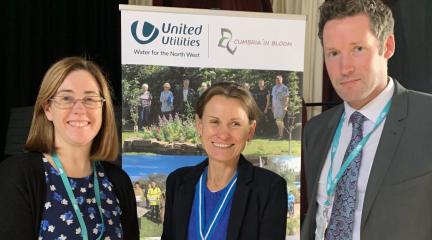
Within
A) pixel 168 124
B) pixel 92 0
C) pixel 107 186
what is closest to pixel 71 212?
pixel 107 186

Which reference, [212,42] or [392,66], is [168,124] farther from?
[392,66]

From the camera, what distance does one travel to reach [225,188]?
204 cm

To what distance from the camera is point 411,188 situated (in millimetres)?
1665

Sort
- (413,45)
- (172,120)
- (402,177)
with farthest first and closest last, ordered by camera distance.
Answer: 1. (413,45)
2. (172,120)
3. (402,177)

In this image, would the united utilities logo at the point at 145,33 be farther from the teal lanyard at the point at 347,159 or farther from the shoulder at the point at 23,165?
the teal lanyard at the point at 347,159

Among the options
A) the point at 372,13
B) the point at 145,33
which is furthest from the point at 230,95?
the point at 145,33

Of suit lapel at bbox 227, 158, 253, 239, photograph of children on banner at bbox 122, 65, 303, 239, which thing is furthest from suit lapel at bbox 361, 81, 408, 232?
photograph of children on banner at bbox 122, 65, 303, 239

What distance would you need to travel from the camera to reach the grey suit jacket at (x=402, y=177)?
1.66m

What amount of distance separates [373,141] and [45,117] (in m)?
1.35

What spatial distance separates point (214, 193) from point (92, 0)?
3.42m

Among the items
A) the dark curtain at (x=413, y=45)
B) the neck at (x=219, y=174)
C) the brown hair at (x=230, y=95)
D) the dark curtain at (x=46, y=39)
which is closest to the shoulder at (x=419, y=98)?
the brown hair at (x=230, y=95)

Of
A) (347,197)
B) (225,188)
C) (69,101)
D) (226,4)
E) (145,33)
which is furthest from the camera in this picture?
(226,4)

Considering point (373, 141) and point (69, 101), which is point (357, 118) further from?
point (69, 101)

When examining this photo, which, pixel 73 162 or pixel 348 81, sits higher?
pixel 348 81
